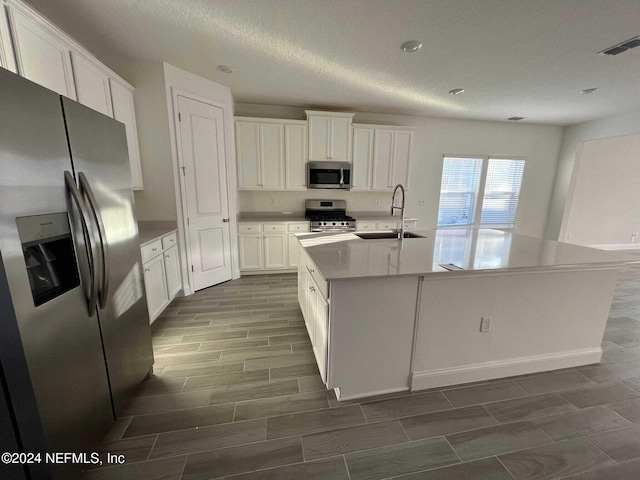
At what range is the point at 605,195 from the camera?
570cm

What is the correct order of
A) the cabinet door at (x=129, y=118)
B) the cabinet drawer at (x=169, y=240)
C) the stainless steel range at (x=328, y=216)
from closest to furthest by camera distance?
the cabinet door at (x=129, y=118), the cabinet drawer at (x=169, y=240), the stainless steel range at (x=328, y=216)

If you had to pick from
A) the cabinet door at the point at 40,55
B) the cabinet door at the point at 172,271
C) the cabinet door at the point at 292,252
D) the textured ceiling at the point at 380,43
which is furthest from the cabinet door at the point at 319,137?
the cabinet door at the point at 40,55

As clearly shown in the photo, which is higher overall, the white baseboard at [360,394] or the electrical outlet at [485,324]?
the electrical outlet at [485,324]

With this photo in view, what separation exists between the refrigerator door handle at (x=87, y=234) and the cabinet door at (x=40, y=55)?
1202 mm

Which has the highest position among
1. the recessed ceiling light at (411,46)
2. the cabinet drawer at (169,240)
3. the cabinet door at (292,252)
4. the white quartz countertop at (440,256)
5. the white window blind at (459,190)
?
the recessed ceiling light at (411,46)

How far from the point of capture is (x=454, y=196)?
5.23m

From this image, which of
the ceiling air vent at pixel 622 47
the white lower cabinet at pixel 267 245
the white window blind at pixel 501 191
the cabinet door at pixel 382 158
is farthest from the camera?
the white window blind at pixel 501 191

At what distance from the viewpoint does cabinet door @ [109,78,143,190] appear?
2.54 meters

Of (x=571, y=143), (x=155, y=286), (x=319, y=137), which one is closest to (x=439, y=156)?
(x=319, y=137)

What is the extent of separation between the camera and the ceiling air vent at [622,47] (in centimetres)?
229

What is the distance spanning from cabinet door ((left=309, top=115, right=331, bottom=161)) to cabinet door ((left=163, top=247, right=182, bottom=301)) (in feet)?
8.19

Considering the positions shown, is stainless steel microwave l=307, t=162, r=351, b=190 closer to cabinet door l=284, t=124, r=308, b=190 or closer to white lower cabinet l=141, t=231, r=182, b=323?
cabinet door l=284, t=124, r=308, b=190

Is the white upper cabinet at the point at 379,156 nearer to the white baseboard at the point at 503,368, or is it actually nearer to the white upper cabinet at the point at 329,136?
the white upper cabinet at the point at 329,136

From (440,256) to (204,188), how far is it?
297 cm
